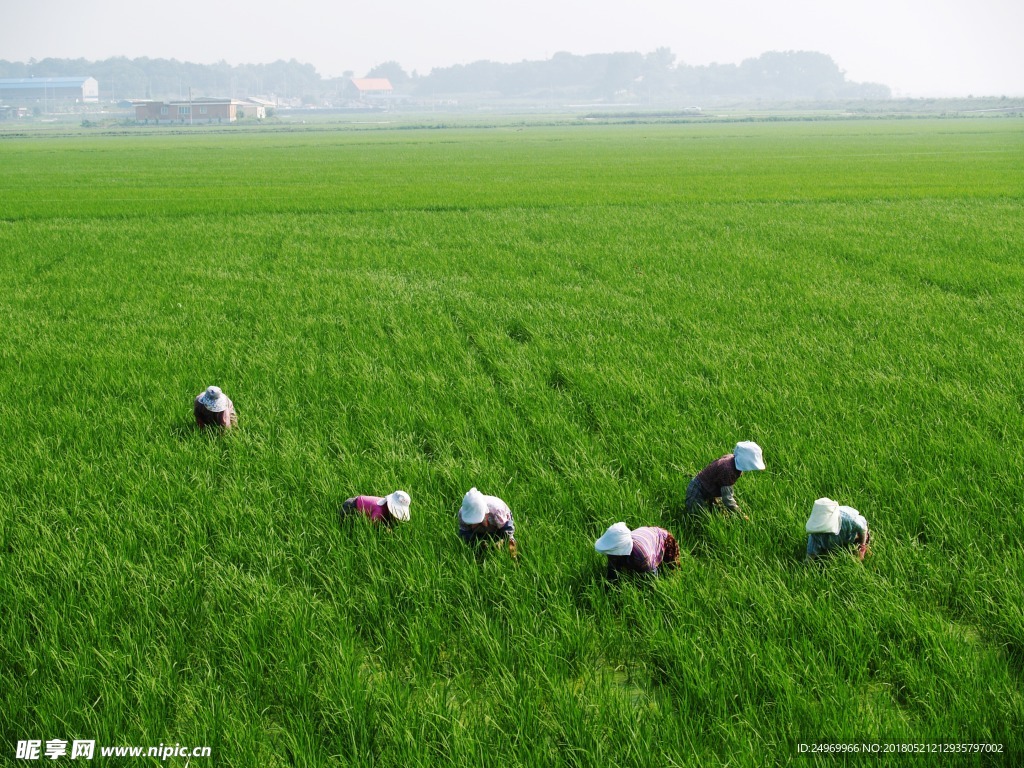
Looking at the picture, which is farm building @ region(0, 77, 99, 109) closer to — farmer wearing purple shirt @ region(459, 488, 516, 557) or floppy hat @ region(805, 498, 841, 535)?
farmer wearing purple shirt @ region(459, 488, 516, 557)

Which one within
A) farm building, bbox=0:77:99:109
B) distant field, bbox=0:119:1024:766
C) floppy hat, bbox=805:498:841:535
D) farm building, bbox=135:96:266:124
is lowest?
distant field, bbox=0:119:1024:766

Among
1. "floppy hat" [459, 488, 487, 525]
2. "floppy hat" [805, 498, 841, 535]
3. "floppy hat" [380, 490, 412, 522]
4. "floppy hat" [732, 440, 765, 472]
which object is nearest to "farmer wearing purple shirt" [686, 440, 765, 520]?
"floppy hat" [732, 440, 765, 472]

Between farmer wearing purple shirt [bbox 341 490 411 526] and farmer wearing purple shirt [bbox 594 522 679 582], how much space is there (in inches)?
29.1

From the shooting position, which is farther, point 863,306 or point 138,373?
point 863,306

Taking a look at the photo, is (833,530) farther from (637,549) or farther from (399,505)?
(399,505)

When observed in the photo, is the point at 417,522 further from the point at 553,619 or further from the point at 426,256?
the point at 426,256

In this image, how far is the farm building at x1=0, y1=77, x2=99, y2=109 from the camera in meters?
151

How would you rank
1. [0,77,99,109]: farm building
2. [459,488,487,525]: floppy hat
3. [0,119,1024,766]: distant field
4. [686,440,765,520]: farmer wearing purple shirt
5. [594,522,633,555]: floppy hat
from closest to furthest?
[0,119,1024,766]: distant field, [594,522,633,555]: floppy hat, [459,488,487,525]: floppy hat, [686,440,765,520]: farmer wearing purple shirt, [0,77,99,109]: farm building

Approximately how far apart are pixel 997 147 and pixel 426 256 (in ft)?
106

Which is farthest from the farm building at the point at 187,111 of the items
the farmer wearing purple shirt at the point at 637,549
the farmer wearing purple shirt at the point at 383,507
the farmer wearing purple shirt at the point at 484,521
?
the farmer wearing purple shirt at the point at 637,549

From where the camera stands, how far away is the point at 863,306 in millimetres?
6383

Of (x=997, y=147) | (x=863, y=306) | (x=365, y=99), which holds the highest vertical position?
(x=365, y=99)

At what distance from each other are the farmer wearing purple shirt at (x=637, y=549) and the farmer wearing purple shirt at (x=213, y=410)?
7.42 ft

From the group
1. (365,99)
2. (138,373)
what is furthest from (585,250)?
(365,99)
